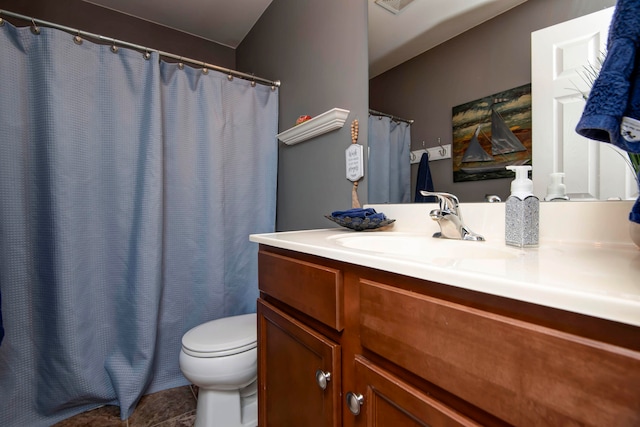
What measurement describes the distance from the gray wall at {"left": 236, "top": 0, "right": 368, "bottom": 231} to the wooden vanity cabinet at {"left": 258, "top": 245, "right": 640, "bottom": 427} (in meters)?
0.68

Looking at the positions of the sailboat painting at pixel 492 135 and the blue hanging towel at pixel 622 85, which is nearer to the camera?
the blue hanging towel at pixel 622 85

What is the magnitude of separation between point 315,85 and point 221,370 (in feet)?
4.56

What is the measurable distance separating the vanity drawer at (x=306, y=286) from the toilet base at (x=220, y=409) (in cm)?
63

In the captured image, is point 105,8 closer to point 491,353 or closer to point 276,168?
point 276,168

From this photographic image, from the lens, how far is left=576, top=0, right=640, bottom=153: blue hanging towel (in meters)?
0.38

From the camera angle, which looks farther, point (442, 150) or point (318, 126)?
point (318, 126)

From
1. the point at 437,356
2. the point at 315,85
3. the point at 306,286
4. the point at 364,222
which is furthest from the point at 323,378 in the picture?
the point at 315,85

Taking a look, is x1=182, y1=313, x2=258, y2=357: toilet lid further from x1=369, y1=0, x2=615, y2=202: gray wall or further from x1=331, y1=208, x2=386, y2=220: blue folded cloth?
x1=369, y1=0, x2=615, y2=202: gray wall

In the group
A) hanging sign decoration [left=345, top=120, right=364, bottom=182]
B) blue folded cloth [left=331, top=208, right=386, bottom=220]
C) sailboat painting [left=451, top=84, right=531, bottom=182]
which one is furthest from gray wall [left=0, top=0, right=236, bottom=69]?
sailboat painting [left=451, top=84, right=531, bottom=182]

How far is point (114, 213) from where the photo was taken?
4.78 ft

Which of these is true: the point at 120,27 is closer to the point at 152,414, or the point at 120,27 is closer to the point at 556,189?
the point at 152,414

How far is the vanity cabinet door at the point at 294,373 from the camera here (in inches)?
25.9

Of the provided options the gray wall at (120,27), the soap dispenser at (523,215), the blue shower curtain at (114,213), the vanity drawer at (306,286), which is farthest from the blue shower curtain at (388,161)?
the gray wall at (120,27)

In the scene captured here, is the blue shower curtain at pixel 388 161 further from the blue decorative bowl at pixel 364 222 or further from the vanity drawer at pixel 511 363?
the vanity drawer at pixel 511 363
